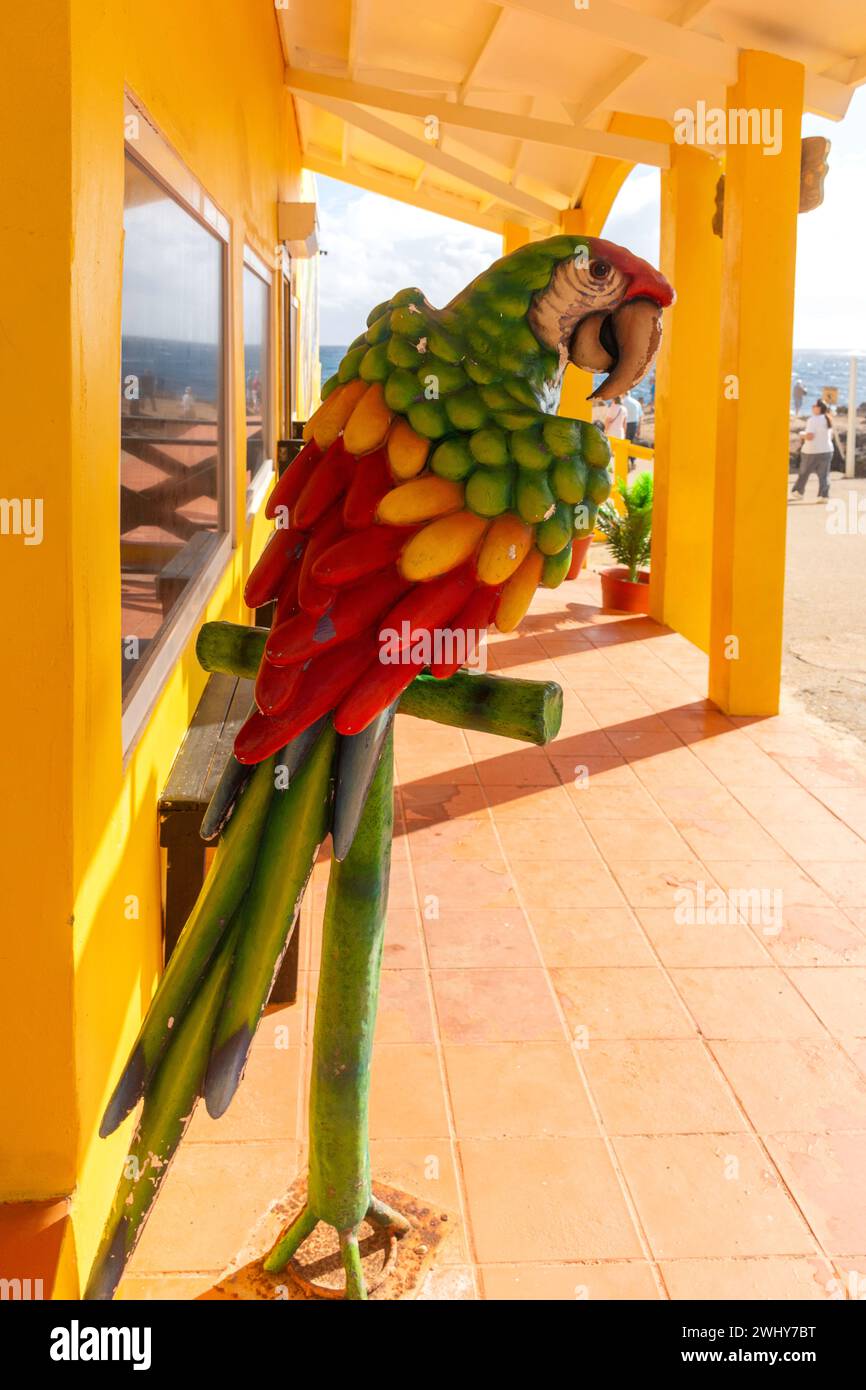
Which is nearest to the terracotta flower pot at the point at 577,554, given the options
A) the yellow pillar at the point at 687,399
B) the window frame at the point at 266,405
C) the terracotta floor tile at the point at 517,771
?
the terracotta floor tile at the point at 517,771

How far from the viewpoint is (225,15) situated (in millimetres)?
4754

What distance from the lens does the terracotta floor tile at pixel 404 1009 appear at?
3.58 metres

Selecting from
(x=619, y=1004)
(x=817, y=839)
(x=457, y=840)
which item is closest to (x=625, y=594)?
(x=817, y=839)

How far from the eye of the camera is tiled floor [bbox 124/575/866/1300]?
2688 millimetres

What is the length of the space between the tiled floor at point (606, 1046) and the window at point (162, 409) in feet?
4.25

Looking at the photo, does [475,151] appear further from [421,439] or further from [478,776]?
[421,439]

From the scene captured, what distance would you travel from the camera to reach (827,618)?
35.0ft

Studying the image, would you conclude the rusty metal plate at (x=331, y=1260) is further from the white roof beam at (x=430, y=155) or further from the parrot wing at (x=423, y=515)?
the white roof beam at (x=430, y=155)

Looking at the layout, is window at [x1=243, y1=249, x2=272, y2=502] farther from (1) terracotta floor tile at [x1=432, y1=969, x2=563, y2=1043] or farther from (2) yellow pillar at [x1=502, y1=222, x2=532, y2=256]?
(2) yellow pillar at [x1=502, y1=222, x2=532, y2=256]

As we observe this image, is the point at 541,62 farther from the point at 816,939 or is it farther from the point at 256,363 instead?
the point at 816,939

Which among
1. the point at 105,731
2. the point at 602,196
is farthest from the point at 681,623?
the point at 105,731

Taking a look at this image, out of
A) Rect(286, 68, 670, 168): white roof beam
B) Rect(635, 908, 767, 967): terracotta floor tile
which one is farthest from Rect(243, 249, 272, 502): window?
Rect(635, 908, 767, 967): terracotta floor tile

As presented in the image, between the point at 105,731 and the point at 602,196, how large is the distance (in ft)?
33.1

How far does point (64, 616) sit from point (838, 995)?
2837 millimetres
